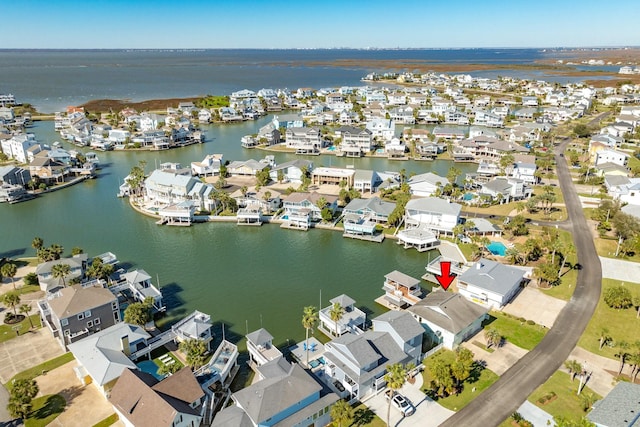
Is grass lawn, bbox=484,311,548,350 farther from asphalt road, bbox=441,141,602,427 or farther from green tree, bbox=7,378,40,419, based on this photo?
green tree, bbox=7,378,40,419

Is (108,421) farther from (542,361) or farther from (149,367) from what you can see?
(542,361)

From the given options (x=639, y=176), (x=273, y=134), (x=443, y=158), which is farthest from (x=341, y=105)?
(x=639, y=176)

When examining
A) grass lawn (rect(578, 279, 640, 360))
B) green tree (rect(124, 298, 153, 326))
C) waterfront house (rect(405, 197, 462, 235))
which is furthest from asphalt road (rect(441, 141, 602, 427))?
green tree (rect(124, 298, 153, 326))

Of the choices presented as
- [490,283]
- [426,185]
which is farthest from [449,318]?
[426,185]

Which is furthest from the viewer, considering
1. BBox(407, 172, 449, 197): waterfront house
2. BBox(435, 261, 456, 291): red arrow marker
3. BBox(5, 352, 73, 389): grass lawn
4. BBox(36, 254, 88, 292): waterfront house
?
BBox(407, 172, 449, 197): waterfront house

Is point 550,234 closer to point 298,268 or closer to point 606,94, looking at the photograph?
point 298,268

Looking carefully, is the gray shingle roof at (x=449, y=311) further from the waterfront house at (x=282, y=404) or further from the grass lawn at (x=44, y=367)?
the grass lawn at (x=44, y=367)

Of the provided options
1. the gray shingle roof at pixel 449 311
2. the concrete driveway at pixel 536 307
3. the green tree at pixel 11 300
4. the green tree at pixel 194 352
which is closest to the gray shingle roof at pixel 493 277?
the concrete driveway at pixel 536 307
